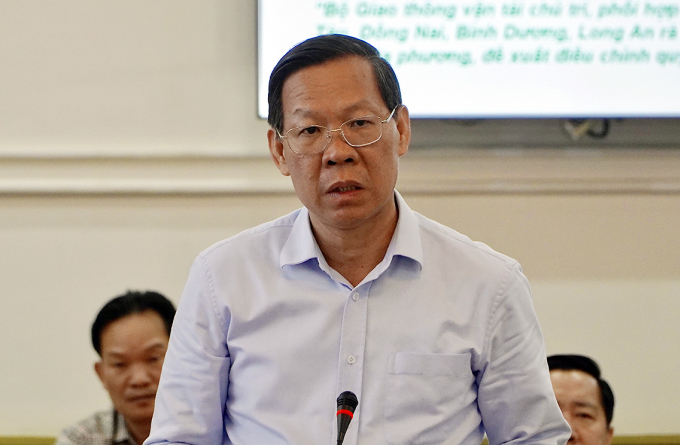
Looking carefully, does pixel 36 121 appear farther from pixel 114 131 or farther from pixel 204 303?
pixel 204 303

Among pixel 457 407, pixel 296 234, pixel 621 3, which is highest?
pixel 621 3

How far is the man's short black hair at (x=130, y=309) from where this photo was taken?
198 centimetres

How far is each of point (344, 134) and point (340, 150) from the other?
0.03 m

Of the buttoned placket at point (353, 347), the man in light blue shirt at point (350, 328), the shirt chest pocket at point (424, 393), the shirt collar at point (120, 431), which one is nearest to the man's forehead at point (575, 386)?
the man in light blue shirt at point (350, 328)

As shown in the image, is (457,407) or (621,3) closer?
(457,407)

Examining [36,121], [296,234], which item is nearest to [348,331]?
[296,234]

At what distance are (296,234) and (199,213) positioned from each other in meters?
0.96

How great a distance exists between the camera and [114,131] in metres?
2.21

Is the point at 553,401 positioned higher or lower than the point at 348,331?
lower

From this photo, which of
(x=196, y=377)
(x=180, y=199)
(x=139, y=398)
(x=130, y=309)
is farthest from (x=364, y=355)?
(x=180, y=199)

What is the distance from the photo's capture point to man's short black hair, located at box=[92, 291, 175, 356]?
1.98 m

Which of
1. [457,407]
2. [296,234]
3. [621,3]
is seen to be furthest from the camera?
[621,3]

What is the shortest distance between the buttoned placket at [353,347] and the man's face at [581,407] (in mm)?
879

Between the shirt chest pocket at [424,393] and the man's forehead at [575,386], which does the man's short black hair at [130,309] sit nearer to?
the shirt chest pocket at [424,393]
